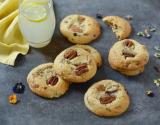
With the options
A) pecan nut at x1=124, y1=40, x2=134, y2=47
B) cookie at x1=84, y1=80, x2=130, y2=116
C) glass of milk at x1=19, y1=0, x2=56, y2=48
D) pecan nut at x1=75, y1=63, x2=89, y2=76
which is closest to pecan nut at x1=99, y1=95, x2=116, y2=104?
cookie at x1=84, y1=80, x2=130, y2=116

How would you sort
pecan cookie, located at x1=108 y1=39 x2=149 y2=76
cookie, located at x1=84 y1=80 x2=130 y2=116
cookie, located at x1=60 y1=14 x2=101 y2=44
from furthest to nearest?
cookie, located at x1=60 y1=14 x2=101 y2=44 < pecan cookie, located at x1=108 y1=39 x2=149 y2=76 < cookie, located at x1=84 y1=80 x2=130 y2=116

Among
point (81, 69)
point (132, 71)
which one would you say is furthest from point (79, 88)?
point (132, 71)

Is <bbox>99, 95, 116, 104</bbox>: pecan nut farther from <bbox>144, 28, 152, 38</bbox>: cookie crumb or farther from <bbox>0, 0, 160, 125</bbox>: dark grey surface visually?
<bbox>144, 28, 152, 38</bbox>: cookie crumb

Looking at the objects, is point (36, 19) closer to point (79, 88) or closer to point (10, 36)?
point (10, 36)

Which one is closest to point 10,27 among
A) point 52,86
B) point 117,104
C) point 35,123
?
point 52,86

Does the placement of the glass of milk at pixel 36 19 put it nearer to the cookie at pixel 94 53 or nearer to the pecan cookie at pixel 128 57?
the cookie at pixel 94 53

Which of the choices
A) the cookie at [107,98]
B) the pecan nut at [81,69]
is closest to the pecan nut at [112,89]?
the cookie at [107,98]
